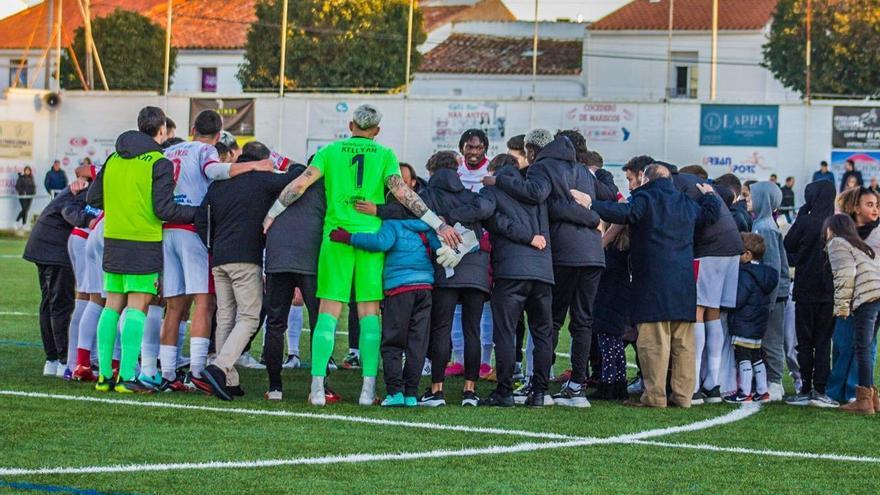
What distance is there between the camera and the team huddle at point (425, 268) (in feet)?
35.7

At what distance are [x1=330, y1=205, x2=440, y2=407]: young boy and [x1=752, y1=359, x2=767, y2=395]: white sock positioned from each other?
294 centimetres

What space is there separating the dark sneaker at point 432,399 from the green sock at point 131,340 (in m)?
2.15

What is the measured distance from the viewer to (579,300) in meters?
11.4

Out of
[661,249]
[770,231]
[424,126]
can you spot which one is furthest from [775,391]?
[424,126]

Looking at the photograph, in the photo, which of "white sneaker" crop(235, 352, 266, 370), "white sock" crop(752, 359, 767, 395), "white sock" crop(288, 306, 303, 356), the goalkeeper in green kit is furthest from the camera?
"white sock" crop(288, 306, 303, 356)

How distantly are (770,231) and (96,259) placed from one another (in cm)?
550

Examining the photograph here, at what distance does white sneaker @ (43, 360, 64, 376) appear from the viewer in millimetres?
12453

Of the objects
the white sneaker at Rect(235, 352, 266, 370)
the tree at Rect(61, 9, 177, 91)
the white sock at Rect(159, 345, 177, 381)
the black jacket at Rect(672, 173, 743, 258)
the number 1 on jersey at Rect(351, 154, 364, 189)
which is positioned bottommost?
the white sneaker at Rect(235, 352, 266, 370)

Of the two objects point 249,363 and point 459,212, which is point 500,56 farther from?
point 459,212

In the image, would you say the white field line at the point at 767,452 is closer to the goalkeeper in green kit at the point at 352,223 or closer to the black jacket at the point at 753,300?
the goalkeeper in green kit at the point at 352,223

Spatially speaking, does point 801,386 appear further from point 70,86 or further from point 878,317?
point 70,86

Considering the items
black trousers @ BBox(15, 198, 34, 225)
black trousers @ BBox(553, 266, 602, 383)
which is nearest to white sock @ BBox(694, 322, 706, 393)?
black trousers @ BBox(553, 266, 602, 383)

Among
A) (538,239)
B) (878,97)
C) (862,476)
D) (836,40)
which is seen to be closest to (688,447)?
(862,476)

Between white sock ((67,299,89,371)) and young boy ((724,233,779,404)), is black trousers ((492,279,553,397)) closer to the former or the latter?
young boy ((724,233,779,404))
